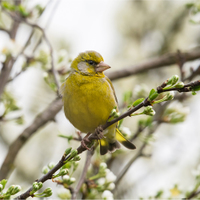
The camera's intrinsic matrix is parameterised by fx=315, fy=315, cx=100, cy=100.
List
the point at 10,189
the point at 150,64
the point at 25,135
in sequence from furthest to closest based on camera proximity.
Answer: the point at 150,64, the point at 25,135, the point at 10,189

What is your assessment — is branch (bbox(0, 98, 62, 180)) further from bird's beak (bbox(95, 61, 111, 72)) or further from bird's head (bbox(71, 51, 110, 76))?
bird's beak (bbox(95, 61, 111, 72))

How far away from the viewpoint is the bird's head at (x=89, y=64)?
11.9 ft

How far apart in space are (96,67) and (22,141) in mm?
1194

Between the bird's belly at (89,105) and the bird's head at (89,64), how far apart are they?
0.28 metres

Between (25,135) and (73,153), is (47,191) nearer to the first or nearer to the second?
(73,153)

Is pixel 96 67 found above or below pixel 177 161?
above

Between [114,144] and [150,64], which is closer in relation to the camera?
[114,144]

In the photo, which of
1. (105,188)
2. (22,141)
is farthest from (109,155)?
(22,141)

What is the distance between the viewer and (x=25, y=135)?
11.8 ft

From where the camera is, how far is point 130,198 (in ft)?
15.1

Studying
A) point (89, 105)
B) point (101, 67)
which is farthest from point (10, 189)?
point (101, 67)

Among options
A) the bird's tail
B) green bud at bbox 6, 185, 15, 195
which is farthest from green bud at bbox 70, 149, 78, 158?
the bird's tail

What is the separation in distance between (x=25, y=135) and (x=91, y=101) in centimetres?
Result: 92

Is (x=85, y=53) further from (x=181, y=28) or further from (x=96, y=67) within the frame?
(x=181, y=28)
